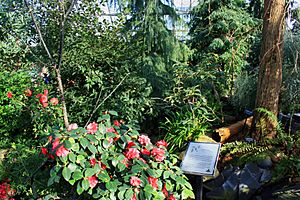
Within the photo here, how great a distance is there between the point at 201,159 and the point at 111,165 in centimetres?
81

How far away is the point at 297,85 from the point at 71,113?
300cm

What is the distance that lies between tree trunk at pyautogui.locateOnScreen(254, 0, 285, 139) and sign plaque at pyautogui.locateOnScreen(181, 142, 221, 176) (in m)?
1.15

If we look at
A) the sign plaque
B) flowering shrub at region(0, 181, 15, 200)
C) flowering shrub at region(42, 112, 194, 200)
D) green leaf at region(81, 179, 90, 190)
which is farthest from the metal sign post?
flowering shrub at region(0, 181, 15, 200)

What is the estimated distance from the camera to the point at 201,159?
87.7 inches

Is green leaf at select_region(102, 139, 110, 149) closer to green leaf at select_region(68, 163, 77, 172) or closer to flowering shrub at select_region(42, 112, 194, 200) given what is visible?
flowering shrub at select_region(42, 112, 194, 200)

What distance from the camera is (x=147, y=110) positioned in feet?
12.0

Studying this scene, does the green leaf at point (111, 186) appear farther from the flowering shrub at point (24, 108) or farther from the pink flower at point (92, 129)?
the flowering shrub at point (24, 108)

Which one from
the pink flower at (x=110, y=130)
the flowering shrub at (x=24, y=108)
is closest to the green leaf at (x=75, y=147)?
the pink flower at (x=110, y=130)

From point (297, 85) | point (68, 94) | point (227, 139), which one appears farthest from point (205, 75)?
point (68, 94)

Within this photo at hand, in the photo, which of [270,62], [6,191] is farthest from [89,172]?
[270,62]

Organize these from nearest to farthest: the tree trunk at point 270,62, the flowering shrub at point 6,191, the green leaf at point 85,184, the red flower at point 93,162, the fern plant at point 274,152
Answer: the green leaf at point 85,184, the red flower at point 93,162, the flowering shrub at point 6,191, the fern plant at point 274,152, the tree trunk at point 270,62

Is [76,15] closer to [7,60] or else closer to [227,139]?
[7,60]

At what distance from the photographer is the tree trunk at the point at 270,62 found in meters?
2.97

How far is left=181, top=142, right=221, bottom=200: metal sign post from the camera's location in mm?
2100
